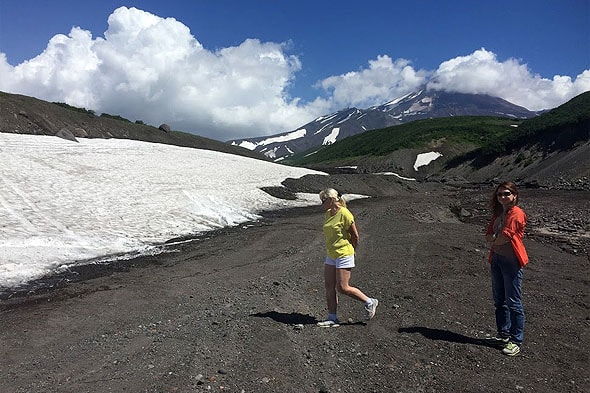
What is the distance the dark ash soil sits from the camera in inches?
207

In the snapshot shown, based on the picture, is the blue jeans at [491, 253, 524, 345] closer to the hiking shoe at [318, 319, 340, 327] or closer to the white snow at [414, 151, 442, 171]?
the hiking shoe at [318, 319, 340, 327]

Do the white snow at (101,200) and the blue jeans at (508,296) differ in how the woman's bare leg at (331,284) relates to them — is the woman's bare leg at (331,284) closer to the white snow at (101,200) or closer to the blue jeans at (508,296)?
the blue jeans at (508,296)

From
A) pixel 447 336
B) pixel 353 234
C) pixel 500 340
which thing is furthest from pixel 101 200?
pixel 500 340

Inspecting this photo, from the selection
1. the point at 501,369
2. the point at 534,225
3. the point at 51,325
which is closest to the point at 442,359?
the point at 501,369

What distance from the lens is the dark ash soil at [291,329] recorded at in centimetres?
525

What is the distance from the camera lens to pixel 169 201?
2264 cm

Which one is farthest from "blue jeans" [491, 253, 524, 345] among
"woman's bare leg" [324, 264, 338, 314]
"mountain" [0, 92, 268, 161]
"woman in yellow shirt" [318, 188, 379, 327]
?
"mountain" [0, 92, 268, 161]

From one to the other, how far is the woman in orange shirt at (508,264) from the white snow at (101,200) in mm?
11104

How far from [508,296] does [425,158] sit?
82.1m

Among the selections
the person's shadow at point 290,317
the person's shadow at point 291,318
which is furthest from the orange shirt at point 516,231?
the person's shadow at point 290,317

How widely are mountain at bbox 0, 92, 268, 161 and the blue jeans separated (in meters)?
39.7

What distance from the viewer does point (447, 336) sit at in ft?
21.2

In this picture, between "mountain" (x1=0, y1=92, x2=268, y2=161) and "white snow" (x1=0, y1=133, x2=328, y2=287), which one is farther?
"mountain" (x1=0, y1=92, x2=268, y2=161)

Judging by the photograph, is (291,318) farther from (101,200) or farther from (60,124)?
(60,124)
